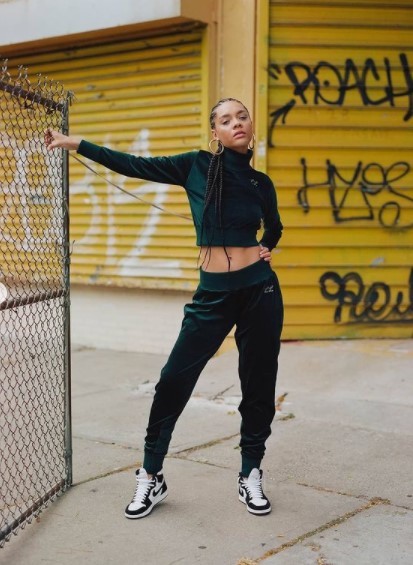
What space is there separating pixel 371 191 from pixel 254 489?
13.6 ft

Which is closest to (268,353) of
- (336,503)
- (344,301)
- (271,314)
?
(271,314)

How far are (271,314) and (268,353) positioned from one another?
7.6 inches

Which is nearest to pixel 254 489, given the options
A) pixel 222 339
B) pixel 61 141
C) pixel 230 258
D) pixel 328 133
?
pixel 222 339

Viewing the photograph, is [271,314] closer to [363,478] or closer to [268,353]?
[268,353]

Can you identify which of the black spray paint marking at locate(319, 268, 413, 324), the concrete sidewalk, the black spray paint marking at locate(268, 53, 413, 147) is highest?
the black spray paint marking at locate(268, 53, 413, 147)

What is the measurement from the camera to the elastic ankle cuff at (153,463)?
13.0 feet

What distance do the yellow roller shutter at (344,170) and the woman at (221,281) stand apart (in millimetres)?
3472

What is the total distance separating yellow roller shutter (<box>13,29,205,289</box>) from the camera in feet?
26.2

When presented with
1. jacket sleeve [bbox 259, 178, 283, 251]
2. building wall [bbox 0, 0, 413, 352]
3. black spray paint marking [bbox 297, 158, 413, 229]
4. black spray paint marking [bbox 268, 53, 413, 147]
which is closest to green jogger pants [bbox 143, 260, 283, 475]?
jacket sleeve [bbox 259, 178, 283, 251]

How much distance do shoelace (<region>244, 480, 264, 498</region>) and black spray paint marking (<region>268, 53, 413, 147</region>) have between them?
4.21 metres

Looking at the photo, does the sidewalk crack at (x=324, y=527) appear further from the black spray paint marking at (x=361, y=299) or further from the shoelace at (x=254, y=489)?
the black spray paint marking at (x=361, y=299)

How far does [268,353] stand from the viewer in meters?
3.93

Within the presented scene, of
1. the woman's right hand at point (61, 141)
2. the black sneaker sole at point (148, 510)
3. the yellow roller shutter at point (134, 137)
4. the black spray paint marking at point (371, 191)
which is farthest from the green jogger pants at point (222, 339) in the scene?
the yellow roller shutter at point (134, 137)

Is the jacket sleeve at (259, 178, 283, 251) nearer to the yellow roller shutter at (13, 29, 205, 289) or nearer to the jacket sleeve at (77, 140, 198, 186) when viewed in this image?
the jacket sleeve at (77, 140, 198, 186)
